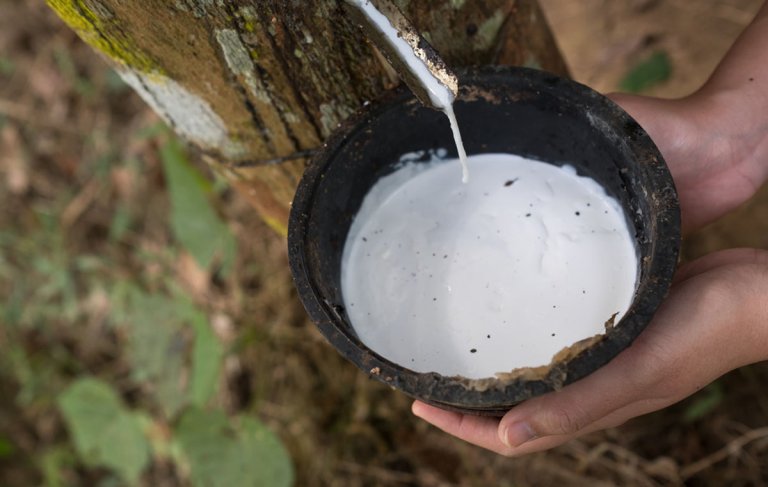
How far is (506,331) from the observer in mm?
1361

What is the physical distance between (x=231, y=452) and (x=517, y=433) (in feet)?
4.25

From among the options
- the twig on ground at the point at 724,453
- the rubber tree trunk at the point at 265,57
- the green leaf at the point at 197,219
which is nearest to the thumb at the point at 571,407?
the rubber tree trunk at the point at 265,57

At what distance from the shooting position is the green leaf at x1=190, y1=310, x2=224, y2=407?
2.26 meters

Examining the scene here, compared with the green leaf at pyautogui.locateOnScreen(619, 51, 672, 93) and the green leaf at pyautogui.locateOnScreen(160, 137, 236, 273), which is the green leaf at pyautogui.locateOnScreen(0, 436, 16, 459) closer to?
the green leaf at pyautogui.locateOnScreen(160, 137, 236, 273)

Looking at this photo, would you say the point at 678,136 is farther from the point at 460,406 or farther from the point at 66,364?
the point at 66,364

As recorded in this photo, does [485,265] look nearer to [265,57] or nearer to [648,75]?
[265,57]

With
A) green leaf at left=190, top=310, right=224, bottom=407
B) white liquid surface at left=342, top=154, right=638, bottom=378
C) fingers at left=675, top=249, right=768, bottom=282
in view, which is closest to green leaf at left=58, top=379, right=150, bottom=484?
green leaf at left=190, top=310, right=224, bottom=407

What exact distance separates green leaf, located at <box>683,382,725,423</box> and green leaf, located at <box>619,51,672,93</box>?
1082mm

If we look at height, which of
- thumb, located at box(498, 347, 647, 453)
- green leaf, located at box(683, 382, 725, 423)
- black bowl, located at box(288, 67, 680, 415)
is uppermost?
black bowl, located at box(288, 67, 680, 415)

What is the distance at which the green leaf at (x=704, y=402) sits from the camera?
207 centimetres

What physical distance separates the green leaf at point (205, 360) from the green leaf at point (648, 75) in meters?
1.68

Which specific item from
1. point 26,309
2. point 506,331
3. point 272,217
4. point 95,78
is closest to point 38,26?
point 95,78

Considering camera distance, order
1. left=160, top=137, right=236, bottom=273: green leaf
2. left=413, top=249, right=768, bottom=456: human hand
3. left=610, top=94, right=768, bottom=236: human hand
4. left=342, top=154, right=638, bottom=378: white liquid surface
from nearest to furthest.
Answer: left=413, top=249, right=768, bottom=456: human hand
left=342, top=154, right=638, bottom=378: white liquid surface
left=610, top=94, right=768, bottom=236: human hand
left=160, top=137, right=236, bottom=273: green leaf

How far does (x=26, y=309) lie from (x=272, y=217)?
2.01 meters
